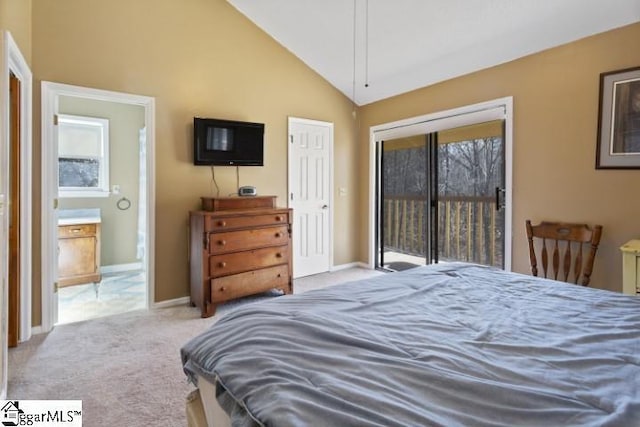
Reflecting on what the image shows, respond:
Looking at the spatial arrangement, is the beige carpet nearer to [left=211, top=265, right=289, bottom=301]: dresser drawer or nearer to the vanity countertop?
[left=211, top=265, right=289, bottom=301]: dresser drawer

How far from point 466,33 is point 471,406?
3482 mm

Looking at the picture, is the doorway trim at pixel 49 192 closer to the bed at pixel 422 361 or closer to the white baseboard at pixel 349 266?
the bed at pixel 422 361

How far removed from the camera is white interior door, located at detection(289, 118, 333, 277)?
4586mm

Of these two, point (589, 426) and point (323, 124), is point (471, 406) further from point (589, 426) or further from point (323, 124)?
→ point (323, 124)

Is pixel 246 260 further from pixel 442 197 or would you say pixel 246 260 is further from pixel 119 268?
pixel 119 268

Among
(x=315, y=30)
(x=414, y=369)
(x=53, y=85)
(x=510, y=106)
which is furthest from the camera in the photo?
(x=315, y=30)

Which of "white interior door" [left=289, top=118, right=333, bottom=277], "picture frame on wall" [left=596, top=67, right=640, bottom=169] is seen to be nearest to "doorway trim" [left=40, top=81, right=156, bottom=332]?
"white interior door" [left=289, top=118, right=333, bottom=277]

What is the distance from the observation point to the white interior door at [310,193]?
4.59 m

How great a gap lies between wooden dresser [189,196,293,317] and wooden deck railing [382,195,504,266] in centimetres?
175

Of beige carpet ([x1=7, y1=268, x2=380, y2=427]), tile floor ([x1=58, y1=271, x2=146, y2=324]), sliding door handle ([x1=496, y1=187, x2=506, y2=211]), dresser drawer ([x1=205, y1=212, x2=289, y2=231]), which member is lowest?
beige carpet ([x1=7, y1=268, x2=380, y2=427])

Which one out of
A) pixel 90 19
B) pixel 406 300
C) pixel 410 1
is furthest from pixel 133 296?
pixel 410 1

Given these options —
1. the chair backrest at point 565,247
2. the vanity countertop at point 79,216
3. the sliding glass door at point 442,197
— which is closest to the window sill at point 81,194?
the vanity countertop at point 79,216

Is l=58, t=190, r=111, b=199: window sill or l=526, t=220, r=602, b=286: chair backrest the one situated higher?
l=58, t=190, r=111, b=199: window sill

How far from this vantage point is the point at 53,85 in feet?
9.70
